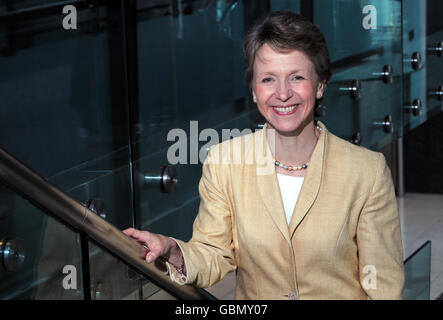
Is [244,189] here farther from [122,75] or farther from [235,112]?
[235,112]

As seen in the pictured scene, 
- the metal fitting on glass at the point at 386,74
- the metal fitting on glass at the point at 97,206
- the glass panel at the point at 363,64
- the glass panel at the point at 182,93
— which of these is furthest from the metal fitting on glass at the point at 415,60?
the metal fitting on glass at the point at 97,206

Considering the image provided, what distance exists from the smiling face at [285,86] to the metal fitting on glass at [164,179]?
4.39 feet

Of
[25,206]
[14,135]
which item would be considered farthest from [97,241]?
[14,135]

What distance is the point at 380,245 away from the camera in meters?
1.96

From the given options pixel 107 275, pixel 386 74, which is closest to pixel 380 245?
pixel 107 275

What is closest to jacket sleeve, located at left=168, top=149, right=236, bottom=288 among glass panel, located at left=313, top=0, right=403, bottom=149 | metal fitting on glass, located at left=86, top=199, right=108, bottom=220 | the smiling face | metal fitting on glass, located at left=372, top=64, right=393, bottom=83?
the smiling face

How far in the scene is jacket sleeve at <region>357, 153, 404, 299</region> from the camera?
A: 6.41ft

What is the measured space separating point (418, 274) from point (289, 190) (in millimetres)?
1764

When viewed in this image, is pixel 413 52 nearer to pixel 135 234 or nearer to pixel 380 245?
pixel 380 245

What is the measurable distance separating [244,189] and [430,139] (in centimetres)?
602

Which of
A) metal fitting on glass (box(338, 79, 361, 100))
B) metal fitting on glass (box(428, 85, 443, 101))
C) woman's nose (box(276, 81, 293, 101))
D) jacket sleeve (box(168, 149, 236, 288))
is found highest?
woman's nose (box(276, 81, 293, 101))

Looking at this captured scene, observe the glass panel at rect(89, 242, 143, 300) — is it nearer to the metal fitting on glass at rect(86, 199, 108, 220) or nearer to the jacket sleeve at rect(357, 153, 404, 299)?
the jacket sleeve at rect(357, 153, 404, 299)

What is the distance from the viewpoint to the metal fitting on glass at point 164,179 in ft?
10.8

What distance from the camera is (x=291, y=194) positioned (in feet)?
6.76
